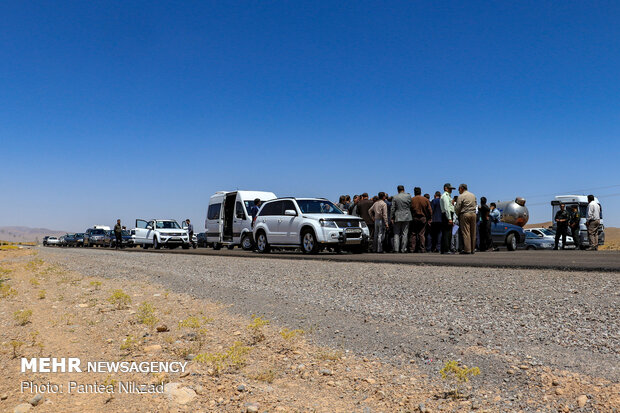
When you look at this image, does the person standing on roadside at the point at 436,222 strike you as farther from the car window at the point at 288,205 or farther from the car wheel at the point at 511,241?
the car wheel at the point at 511,241

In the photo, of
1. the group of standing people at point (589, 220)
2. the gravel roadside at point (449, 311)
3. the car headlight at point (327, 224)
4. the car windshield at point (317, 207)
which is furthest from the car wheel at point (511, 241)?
the gravel roadside at point (449, 311)

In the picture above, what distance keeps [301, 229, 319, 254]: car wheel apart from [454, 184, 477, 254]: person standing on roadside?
15.2ft

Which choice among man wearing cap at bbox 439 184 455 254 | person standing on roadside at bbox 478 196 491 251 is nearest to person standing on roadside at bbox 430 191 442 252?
man wearing cap at bbox 439 184 455 254

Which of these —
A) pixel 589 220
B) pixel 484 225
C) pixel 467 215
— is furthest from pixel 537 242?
pixel 467 215

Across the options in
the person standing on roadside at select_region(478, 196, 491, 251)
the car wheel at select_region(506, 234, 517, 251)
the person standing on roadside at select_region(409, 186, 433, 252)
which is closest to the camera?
the person standing on roadside at select_region(409, 186, 433, 252)

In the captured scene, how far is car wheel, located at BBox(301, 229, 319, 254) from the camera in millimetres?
17519

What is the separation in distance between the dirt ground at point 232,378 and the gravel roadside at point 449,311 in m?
0.34

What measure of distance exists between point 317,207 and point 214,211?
30.3 ft

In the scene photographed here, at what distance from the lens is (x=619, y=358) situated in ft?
15.9

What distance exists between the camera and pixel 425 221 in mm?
17125

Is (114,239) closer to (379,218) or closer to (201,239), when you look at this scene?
(201,239)

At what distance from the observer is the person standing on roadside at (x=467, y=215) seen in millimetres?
15500

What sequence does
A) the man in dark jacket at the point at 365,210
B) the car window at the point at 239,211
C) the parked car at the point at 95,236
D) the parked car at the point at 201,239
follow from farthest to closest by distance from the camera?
the parked car at the point at 95,236, the parked car at the point at 201,239, the car window at the point at 239,211, the man in dark jacket at the point at 365,210

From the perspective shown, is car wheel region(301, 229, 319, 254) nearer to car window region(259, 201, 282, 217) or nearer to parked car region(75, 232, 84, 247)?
car window region(259, 201, 282, 217)
